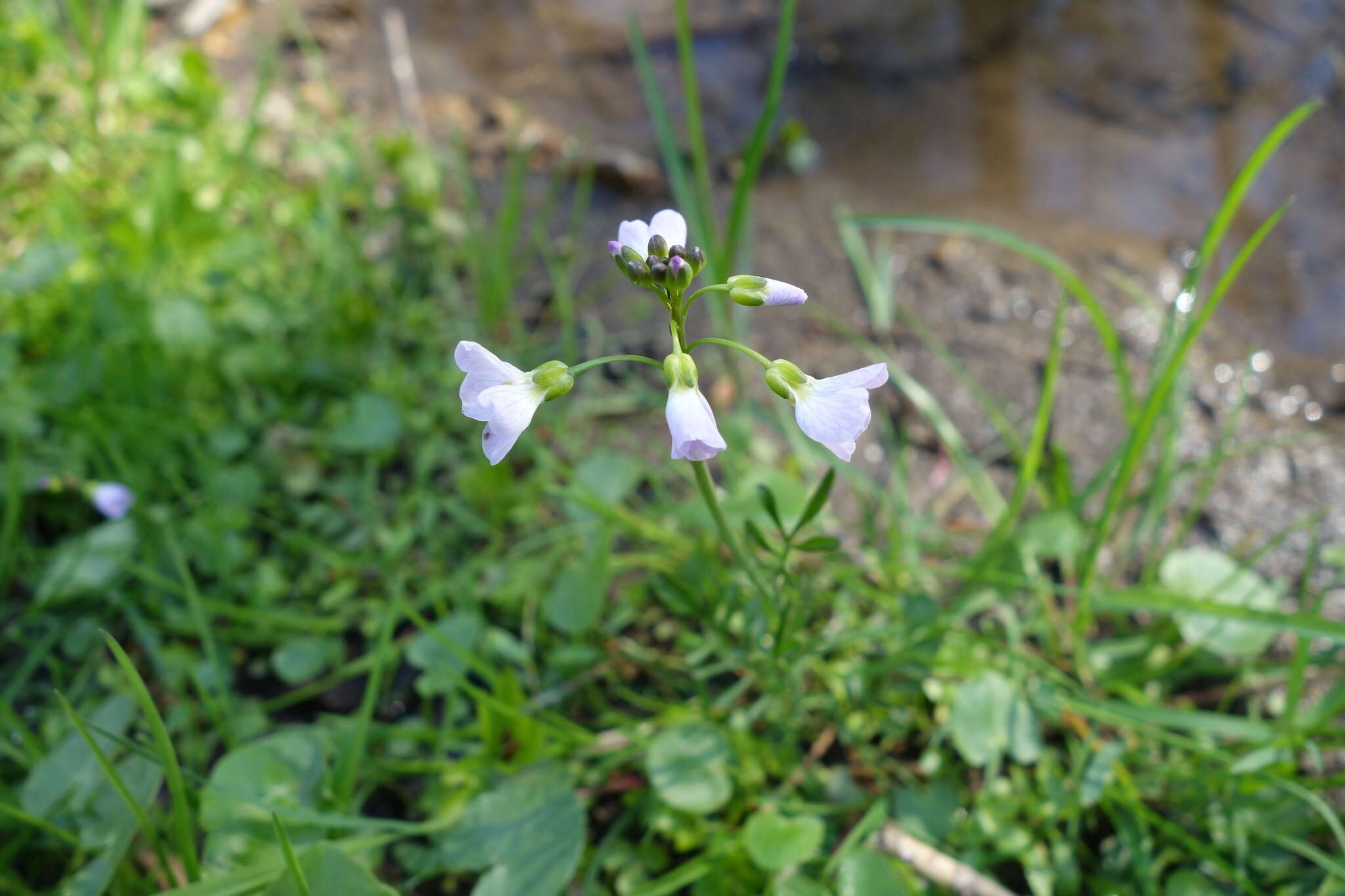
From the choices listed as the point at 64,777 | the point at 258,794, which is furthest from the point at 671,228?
the point at 64,777

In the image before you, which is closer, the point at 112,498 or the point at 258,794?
the point at 258,794

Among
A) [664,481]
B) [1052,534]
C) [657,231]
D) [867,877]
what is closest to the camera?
[657,231]

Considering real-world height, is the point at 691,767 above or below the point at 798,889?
above

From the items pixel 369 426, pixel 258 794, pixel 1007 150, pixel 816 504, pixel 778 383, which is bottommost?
pixel 258 794

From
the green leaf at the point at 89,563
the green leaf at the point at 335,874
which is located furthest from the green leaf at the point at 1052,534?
the green leaf at the point at 89,563

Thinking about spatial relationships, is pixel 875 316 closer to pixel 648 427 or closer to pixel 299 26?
pixel 648 427

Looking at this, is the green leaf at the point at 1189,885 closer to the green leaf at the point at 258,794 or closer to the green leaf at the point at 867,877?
the green leaf at the point at 867,877

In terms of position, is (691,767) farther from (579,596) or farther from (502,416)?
(502,416)

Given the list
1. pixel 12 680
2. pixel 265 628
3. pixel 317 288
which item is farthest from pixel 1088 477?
pixel 12 680
